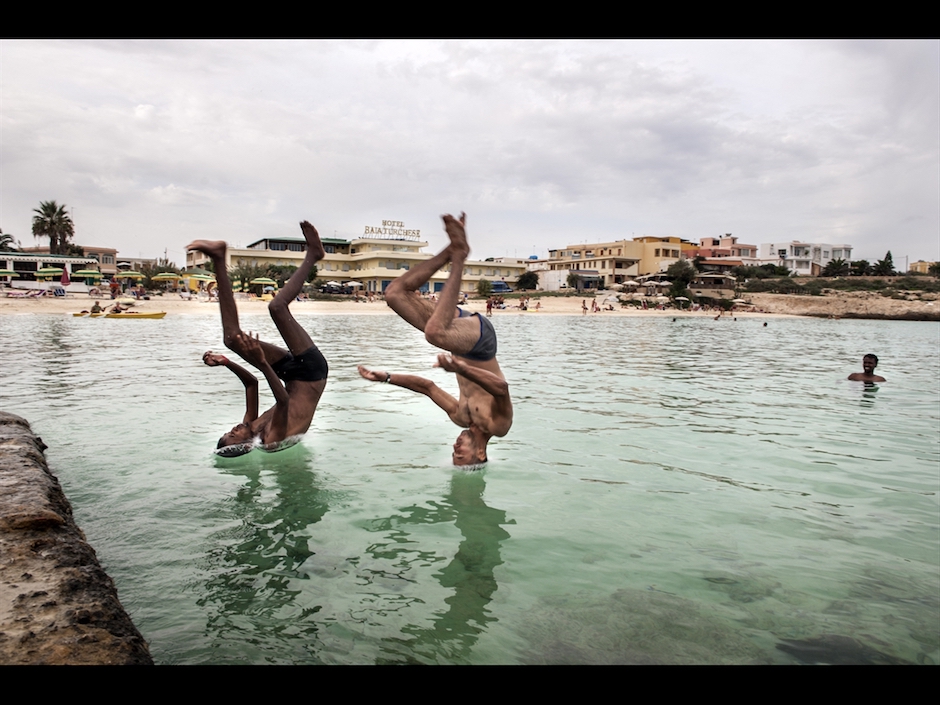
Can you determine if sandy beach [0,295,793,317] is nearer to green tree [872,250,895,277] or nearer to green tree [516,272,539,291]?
green tree [516,272,539,291]

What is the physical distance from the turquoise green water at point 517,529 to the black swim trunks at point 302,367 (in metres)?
1.12

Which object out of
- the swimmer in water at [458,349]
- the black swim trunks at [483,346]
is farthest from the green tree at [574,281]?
the black swim trunks at [483,346]

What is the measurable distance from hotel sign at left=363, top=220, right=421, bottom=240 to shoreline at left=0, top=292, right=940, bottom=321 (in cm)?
1446

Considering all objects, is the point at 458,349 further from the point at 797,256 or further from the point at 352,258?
the point at 797,256

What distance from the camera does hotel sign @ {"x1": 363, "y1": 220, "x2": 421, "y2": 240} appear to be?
80625 mm

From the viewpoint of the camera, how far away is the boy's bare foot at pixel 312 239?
6711mm

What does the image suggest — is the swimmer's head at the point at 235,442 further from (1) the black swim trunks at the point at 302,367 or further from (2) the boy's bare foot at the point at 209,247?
(2) the boy's bare foot at the point at 209,247

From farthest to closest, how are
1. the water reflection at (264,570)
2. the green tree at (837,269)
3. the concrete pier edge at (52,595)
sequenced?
the green tree at (837,269)
the water reflection at (264,570)
the concrete pier edge at (52,595)

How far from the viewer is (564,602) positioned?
14.5 ft

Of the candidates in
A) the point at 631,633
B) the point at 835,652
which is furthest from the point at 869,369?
the point at 631,633

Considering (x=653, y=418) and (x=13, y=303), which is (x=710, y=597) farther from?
(x=13, y=303)

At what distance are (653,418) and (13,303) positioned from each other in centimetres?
4600

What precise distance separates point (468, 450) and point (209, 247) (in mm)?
3570
